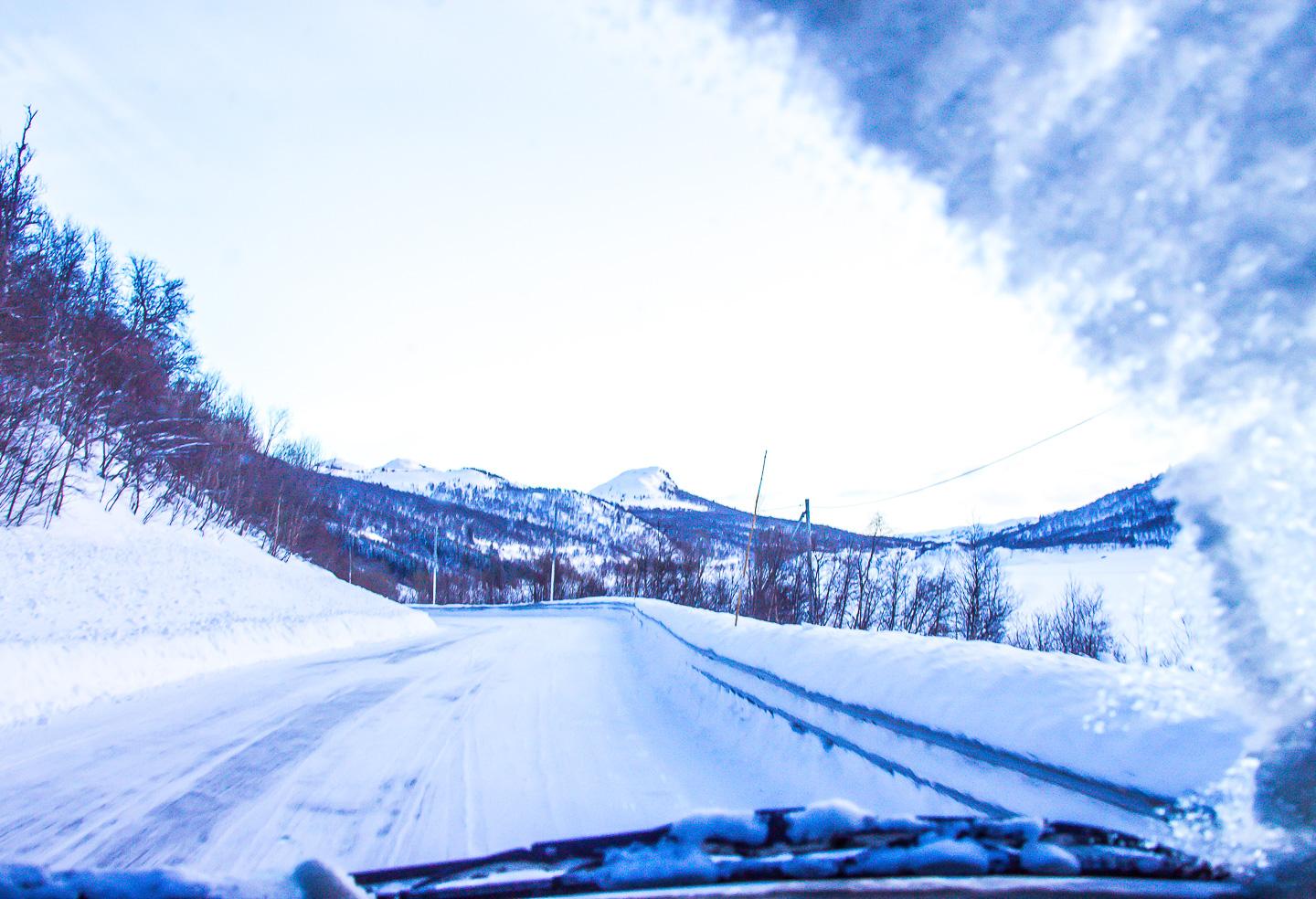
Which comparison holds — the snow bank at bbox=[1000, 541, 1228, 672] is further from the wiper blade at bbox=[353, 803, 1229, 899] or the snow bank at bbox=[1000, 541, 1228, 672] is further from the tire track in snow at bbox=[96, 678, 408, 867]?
the tire track in snow at bbox=[96, 678, 408, 867]

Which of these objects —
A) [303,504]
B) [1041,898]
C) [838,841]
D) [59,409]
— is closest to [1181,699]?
[1041,898]

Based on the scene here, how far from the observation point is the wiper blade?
185cm

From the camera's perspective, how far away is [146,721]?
704 centimetres

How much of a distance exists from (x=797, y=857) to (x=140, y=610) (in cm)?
1721

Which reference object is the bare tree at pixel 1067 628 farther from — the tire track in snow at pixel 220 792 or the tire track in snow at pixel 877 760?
the tire track in snow at pixel 220 792

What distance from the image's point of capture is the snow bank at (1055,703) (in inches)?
99.4

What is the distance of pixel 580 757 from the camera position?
6.01m

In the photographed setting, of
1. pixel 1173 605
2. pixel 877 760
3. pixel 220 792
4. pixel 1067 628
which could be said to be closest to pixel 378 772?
pixel 220 792

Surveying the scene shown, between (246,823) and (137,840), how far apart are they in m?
0.49

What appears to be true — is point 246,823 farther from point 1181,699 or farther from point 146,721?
point 1181,699

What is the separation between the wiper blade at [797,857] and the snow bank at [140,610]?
726 cm

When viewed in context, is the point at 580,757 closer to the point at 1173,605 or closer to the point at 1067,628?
the point at 1173,605

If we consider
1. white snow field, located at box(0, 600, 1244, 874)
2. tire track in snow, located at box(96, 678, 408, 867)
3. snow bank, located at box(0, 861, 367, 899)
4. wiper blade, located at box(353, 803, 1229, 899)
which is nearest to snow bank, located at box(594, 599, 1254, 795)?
white snow field, located at box(0, 600, 1244, 874)

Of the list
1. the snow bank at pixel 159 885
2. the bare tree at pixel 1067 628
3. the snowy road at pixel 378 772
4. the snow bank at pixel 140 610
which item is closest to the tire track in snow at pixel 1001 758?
the snowy road at pixel 378 772
